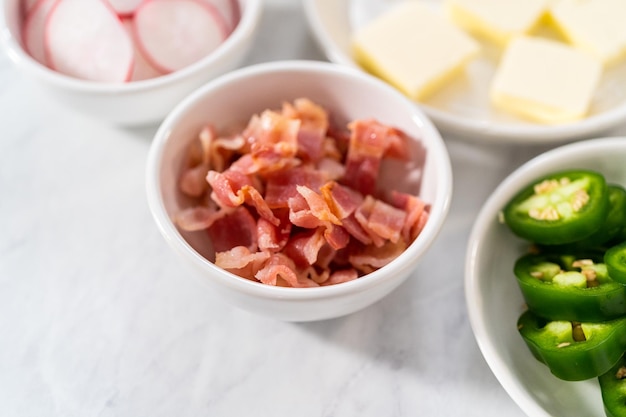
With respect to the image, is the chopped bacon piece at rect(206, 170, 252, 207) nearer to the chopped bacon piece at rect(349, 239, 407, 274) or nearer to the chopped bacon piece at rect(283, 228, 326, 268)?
the chopped bacon piece at rect(283, 228, 326, 268)

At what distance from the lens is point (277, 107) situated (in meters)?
1.34

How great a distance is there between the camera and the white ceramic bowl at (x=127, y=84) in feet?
4.13

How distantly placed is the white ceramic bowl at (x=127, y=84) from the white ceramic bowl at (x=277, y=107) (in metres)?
0.07

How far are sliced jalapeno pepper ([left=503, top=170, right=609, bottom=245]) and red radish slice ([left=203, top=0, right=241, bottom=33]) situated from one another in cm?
68

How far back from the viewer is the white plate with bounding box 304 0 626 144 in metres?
1.39

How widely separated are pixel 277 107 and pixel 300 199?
11.3 inches

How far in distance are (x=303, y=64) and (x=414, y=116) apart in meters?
0.23

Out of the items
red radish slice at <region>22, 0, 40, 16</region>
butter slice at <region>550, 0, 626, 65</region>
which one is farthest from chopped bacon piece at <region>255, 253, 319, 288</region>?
butter slice at <region>550, 0, 626, 65</region>

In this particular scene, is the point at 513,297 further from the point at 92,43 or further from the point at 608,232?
the point at 92,43

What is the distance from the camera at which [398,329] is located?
1.25 metres

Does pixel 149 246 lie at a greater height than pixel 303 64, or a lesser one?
lesser

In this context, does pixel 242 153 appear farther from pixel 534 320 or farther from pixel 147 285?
pixel 534 320

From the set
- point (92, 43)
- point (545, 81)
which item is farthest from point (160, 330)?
point (545, 81)

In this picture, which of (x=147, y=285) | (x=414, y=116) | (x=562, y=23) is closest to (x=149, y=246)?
(x=147, y=285)
